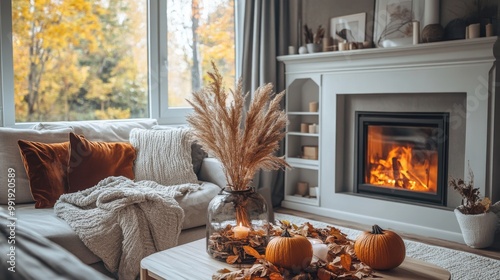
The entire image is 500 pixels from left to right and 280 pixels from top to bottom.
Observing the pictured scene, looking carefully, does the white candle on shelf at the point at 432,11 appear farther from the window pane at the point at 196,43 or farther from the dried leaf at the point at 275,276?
the dried leaf at the point at 275,276

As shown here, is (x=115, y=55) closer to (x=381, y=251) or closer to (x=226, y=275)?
(x=226, y=275)

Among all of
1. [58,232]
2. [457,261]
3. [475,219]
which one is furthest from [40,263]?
[475,219]

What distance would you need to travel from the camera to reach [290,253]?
155cm

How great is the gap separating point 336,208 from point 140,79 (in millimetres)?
2067

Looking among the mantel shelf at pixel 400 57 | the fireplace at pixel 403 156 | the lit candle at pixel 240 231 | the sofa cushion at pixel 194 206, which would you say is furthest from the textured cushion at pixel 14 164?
the fireplace at pixel 403 156

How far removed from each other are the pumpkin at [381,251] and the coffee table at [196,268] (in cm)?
4

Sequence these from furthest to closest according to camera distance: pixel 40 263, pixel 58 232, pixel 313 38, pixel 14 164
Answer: pixel 313 38 → pixel 14 164 → pixel 58 232 → pixel 40 263

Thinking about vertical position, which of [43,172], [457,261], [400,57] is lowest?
[457,261]

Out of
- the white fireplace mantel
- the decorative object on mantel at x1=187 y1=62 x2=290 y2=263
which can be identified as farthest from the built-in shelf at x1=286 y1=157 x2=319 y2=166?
the decorative object on mantel at x1=187 y1=62 x2=290 y2=263

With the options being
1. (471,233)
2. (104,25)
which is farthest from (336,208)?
(104,25)

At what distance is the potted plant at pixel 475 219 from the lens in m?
3.08

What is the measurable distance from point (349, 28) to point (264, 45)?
2.58ft

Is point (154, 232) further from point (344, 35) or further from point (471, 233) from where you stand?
point (344, 35)

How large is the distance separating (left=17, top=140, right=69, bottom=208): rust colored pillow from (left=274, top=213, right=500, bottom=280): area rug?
2.21 meters
